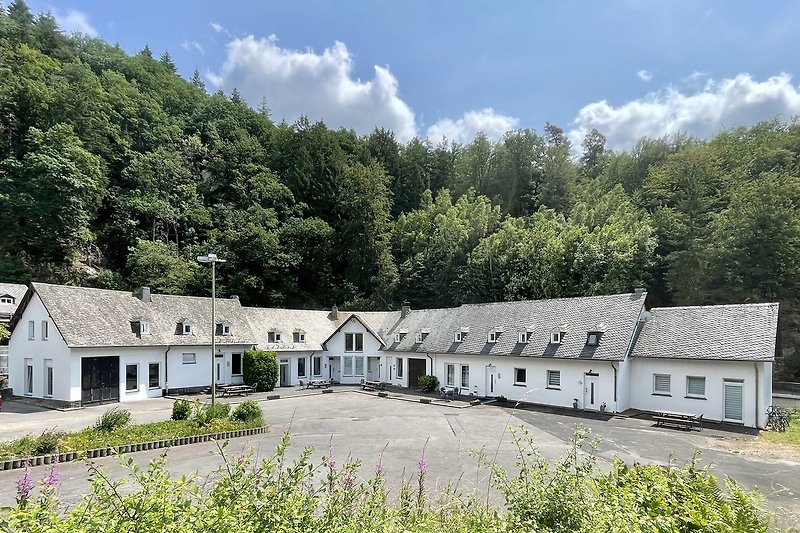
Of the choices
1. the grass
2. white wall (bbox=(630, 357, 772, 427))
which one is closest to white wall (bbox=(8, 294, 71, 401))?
the grass

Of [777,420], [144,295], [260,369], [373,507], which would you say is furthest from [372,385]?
[373,507]

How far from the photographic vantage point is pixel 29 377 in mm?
27625

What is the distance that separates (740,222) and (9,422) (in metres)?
47.9

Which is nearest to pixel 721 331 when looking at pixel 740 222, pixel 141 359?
pixel 740 222

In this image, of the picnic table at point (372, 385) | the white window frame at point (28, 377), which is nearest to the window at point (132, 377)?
the white window frame at point (28, 377)

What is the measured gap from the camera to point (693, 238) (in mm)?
38250

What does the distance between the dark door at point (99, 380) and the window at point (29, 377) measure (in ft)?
15.1

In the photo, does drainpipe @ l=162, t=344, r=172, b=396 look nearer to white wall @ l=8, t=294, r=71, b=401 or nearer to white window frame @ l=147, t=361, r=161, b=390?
white window frame @ l=147, t=361, r=161, b=390

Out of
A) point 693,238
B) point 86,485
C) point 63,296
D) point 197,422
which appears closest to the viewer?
point 86,485

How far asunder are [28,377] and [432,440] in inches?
1014

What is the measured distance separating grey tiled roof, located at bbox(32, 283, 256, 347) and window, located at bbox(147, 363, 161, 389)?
1.60 metres

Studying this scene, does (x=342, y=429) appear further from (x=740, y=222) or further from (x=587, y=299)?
(x=740, y=222)

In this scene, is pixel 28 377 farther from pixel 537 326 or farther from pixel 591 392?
pixel 591 392

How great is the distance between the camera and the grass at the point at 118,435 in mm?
14094
